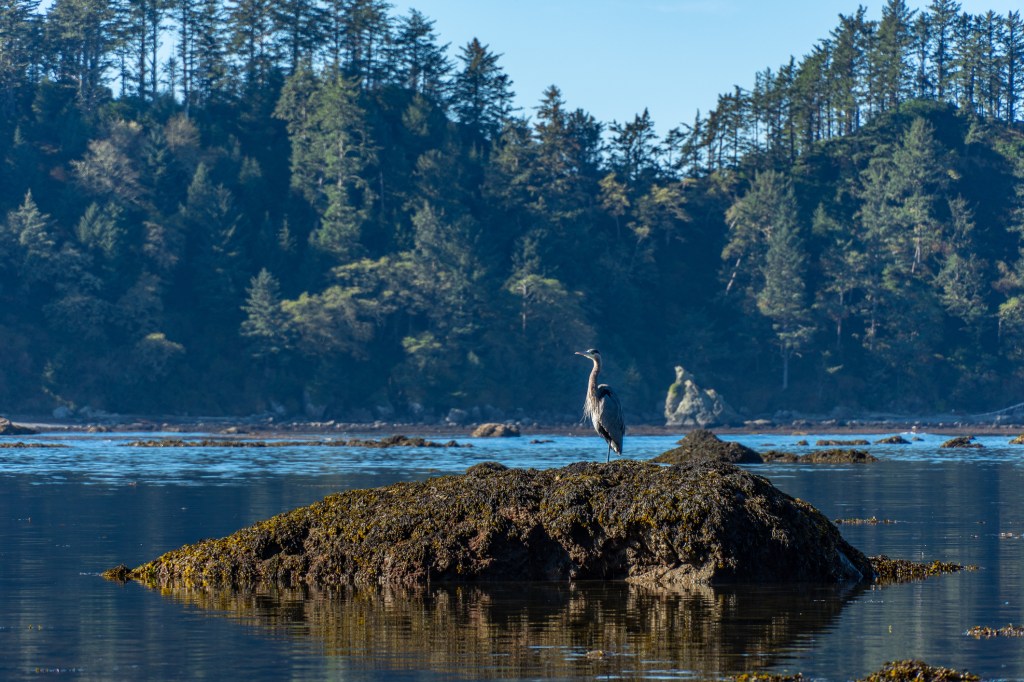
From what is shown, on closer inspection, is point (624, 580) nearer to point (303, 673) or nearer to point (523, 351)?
point (303, 673)

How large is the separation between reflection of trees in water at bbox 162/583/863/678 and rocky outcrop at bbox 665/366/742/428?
9690 cm

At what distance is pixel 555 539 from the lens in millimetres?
18281

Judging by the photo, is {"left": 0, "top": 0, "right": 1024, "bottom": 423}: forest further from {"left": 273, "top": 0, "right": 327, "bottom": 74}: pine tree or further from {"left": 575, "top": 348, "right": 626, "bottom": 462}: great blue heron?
{"left": 575, "top": 348, "right": 626, "bottom": 462}: great blue heron

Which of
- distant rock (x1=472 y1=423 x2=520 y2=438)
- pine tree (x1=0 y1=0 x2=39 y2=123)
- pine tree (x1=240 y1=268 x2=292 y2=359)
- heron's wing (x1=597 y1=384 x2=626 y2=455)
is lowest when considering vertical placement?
distant rock (x1=472 y1=423 x2=520 y2=438)

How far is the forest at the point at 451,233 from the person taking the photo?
113 m

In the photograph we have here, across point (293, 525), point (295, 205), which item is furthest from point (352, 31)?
point (293, 525)

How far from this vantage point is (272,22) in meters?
137

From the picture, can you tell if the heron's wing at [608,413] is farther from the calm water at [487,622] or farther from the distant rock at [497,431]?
the distant rock at [497,431]

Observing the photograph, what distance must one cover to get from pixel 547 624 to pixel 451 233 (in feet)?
351

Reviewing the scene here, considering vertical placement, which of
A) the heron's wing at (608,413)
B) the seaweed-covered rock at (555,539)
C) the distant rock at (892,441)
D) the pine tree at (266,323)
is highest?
the pine tree at (266,323)

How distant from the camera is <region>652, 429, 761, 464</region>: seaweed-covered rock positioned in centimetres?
4509

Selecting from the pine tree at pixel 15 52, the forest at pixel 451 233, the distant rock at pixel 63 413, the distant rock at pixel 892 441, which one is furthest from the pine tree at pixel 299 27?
the distant rock at pixel 892 441

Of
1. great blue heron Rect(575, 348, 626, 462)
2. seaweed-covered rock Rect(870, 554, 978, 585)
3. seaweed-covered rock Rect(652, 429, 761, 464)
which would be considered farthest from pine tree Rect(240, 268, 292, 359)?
seaweed-covered rock Rect(870, 554, 978, 585)

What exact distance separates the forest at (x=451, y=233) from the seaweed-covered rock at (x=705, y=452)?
65211mm
